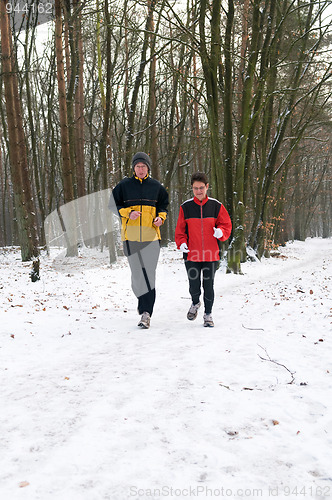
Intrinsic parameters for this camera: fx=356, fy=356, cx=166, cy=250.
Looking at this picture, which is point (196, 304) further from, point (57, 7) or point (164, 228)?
point (164, 228)

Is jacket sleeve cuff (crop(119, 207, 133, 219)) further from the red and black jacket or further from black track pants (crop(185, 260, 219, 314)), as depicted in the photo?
black track pants (crop(185, 260, 219, 314))

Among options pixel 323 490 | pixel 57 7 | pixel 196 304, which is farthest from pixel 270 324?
pixel 57 7

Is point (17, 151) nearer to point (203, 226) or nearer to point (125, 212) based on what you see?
point (125, 212)

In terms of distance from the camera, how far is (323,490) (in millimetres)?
1770

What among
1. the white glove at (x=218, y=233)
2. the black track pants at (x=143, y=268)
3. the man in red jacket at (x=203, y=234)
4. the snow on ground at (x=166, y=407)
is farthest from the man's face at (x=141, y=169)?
the snow on ground at (x=166, y=407)

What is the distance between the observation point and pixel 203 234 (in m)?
5.27

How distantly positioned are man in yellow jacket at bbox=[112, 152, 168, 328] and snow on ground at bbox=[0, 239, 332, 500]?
59 cm

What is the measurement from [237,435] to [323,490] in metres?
0.58

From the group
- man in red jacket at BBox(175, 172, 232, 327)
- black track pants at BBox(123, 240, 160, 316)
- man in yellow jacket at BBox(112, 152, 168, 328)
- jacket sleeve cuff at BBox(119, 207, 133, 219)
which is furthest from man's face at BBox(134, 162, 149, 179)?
black track pants at BBox(123, 240, 160, 316)

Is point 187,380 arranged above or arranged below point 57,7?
below

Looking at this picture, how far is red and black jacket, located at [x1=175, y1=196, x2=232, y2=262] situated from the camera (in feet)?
17.2

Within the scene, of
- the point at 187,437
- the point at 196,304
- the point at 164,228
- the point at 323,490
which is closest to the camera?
the point at 323,490

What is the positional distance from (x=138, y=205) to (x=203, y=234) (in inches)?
41.3

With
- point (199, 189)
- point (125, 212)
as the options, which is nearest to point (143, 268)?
point (125, 212)
